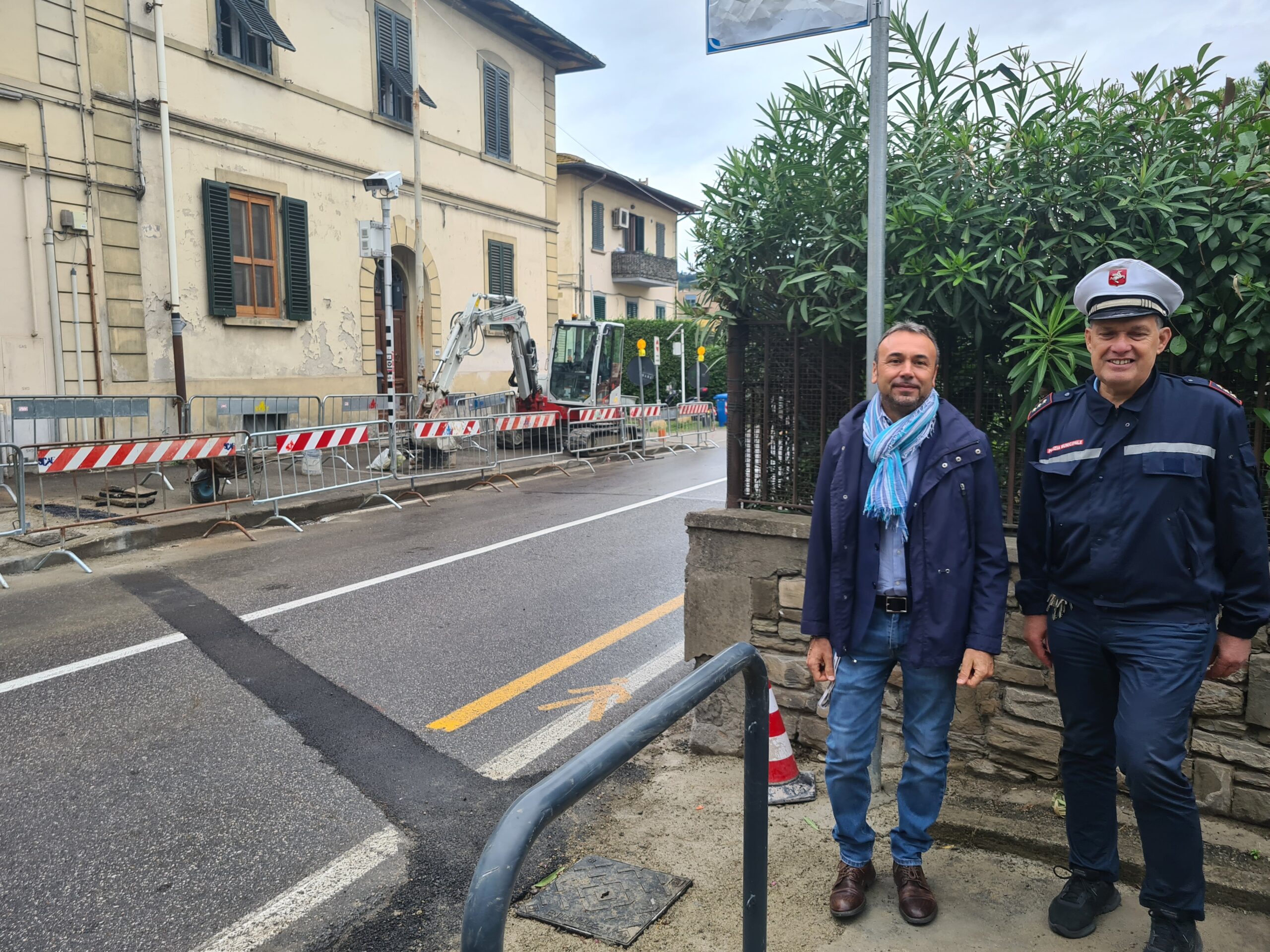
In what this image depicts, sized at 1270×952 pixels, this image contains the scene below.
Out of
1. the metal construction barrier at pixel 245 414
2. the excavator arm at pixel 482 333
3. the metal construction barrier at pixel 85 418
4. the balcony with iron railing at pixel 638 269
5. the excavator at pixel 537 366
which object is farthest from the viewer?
the balcony with iron railing at pixel 638 269

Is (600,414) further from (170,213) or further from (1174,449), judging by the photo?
(1174,449)

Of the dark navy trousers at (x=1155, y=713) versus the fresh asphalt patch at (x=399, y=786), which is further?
the fresh asphalt patch at (x=399, y=786)

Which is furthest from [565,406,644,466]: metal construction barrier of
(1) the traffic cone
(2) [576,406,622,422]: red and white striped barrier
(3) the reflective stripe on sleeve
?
(3) the reflective stripe on sleeve

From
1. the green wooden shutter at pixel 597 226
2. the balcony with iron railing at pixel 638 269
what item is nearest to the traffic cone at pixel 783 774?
the green wooden shutter at pixel 597 226

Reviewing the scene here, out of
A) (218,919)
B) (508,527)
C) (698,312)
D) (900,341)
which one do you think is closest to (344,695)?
(218,919)

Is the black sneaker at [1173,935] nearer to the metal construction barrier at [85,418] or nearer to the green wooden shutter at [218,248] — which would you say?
the metal construction barrier at [85,418]

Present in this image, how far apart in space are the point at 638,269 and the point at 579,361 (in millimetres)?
17037

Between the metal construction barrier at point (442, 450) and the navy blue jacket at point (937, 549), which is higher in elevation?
the navy blue jacket at point (937, 549)

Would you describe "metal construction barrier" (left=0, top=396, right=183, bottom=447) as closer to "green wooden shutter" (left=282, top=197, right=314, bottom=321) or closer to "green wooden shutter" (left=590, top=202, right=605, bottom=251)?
"green wooden shutter" (left=282, top=197, right=314, bottom=321)

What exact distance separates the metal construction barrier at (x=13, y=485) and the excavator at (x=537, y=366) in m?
5.41

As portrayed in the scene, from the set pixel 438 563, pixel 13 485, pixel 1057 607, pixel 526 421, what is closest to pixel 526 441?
pixel 526 421

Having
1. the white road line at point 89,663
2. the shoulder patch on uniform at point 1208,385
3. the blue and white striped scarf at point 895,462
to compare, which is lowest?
the white road line at point 89,663

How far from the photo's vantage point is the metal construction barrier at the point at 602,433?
1681 cm

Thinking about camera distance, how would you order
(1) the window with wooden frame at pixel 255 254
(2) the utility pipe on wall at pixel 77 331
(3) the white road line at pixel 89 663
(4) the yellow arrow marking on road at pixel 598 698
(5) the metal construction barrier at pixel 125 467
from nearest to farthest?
(4) the yellow arrow marking on road at pixel 598 698 → (3) the white road line at pixel 89 663 → (5) the metal construction barrier at pixel 125 467 → (2) the utility pipe on wall at pixel 77 331 → (1) the window with wooden frame at pixel 255 254
